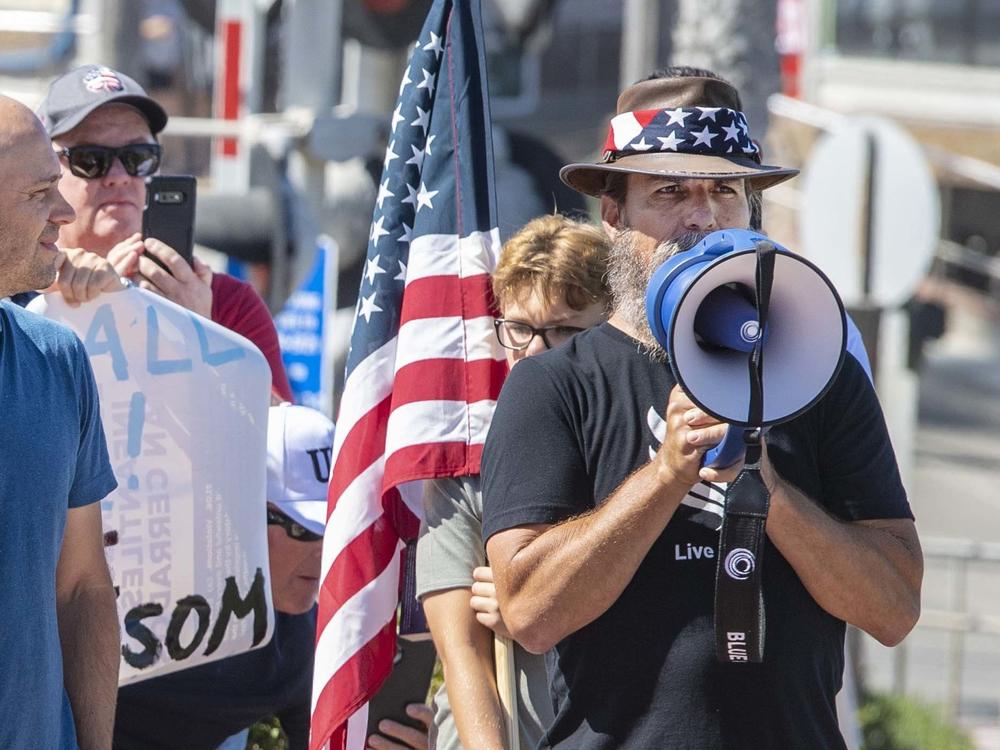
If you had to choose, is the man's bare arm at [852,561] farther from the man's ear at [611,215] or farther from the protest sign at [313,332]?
the protest sign at [313,332]

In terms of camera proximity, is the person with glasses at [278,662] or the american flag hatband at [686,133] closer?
the american flag hatband at [686,133]

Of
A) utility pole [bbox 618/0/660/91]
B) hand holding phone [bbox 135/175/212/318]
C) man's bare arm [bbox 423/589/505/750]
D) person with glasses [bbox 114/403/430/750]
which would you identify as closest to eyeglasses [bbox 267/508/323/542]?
person with glasses [bbox 114/403/430/750]

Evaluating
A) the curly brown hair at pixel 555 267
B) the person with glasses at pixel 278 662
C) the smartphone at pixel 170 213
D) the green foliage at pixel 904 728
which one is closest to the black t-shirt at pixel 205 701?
the person with glasses at pixel 278 662

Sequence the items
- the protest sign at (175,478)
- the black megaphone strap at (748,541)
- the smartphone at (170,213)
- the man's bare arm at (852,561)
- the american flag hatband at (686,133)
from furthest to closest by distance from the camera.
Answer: the smartphone at (170,213) → the protest sign at (175,478) → the american flag hatband at (686,133) → the man's bare arm at (852,561) → the black megaphone strap at (748,541)

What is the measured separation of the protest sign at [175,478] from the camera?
3406 mm

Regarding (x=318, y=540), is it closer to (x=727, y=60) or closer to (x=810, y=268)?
(x=810, y=268)

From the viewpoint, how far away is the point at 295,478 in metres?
3.99

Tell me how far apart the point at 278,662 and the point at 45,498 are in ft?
4.31

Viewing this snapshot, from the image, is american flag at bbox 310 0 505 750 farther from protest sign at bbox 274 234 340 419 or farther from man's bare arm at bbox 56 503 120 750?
protest sign at bbox 274 234 340 419

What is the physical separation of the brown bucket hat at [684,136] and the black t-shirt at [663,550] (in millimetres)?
314

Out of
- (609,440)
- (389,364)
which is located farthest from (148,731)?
(609,440)

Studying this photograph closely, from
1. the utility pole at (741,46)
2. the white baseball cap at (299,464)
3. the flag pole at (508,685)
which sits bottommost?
the flag pole at (508,685)

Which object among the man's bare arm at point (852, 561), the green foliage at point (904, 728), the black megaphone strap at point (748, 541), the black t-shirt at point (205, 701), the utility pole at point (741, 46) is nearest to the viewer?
the black megaphone strap at point (748, 541)

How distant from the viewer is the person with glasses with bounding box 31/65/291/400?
373 centimetres
